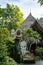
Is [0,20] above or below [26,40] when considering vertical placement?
above

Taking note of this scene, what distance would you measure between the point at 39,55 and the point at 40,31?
3433 mm

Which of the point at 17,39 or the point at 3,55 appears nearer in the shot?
the point at 3,55

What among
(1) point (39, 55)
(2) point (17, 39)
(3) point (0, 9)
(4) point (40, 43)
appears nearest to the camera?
(3) point (0, 9)

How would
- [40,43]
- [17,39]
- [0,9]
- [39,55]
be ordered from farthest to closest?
1. [40,43]
2. [39,55]
3. [17,39]
4. [0,9]

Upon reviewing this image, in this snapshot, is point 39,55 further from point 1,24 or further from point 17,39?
point 1,24

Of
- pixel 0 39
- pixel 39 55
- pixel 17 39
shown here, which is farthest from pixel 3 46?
pixel 39 55

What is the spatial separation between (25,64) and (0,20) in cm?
568

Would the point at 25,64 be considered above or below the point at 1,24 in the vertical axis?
below

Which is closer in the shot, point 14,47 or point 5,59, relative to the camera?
point 5,59

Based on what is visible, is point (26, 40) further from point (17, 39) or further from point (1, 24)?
point (1, 24)

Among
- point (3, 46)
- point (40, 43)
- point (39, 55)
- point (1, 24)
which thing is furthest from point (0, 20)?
point (40, 43)

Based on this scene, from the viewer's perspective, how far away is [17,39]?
44.5 ft

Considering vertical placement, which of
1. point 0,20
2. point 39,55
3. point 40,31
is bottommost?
point 39,55

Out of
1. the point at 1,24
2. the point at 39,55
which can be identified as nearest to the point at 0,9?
the point at 1,24
